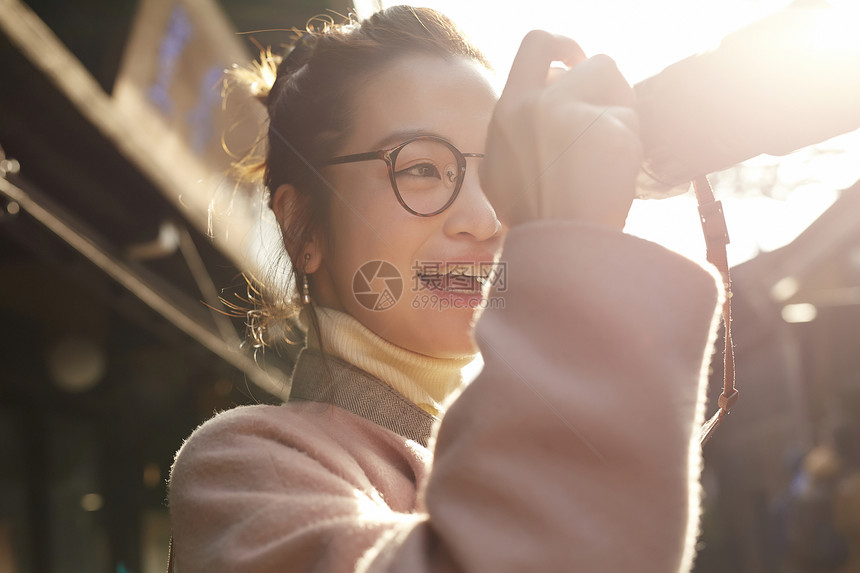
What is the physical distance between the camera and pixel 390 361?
4.12 ft

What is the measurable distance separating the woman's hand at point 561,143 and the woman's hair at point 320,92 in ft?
2.26

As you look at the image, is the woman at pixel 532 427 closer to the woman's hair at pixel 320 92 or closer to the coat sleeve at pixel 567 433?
the coat sleeve at pixel 567 433

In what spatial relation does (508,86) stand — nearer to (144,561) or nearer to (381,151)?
(381,151)

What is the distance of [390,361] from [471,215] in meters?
0.30

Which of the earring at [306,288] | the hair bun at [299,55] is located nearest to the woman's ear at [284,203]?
the earring at [306,288]

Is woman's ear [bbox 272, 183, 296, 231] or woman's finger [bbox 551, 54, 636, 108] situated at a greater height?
woman's finger [bbox 551, 54, 636, 108]

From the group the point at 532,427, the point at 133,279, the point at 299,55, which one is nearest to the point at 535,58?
the point at 532,427

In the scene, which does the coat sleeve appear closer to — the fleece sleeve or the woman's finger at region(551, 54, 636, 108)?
the fleece sleeve

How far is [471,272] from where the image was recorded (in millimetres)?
1213

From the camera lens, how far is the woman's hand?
27.7 inches

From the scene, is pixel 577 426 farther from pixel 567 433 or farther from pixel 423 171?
pixel 423 171

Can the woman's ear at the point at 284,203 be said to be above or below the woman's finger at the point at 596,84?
→ below

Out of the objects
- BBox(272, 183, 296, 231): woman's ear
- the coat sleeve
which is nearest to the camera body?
the coat sleeve

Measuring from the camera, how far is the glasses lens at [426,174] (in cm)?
124
